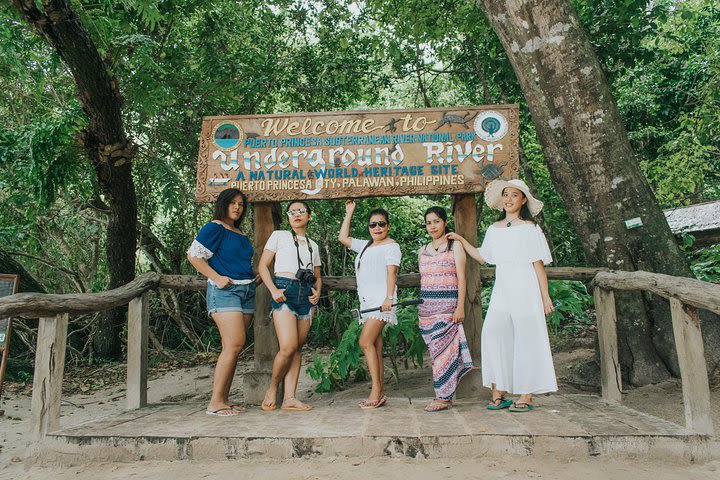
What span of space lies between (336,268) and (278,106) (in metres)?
3.42

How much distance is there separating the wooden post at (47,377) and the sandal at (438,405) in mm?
2484

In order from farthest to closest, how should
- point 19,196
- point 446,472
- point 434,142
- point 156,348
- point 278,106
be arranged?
1. point 278,106
2. point 156,348
3. point 19,196
4. point 434,142
5. point 446,472

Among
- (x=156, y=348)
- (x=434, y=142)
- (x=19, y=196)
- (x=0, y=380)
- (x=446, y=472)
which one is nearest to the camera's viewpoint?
(x=446, y=472)

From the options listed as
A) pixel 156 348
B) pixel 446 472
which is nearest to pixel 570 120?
pixel 446 472

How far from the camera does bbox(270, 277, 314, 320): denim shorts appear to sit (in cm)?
400

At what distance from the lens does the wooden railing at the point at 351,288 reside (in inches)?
125

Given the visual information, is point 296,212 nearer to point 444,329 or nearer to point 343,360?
point 444,329

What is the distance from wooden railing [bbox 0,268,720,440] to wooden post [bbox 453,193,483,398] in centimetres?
18

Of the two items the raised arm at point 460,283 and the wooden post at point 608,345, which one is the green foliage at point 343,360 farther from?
the wooden post at point 608,345

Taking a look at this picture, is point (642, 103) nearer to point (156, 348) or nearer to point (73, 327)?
point (156, 348)

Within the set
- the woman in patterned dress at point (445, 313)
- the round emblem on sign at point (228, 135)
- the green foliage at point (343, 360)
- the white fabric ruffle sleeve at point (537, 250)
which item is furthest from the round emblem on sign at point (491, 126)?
the green foliage at point (343, 360)

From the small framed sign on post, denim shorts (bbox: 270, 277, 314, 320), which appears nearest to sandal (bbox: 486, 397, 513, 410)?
denim shorts (bbox: 270, 277, 314, 320)

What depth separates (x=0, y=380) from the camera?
4.70 metres

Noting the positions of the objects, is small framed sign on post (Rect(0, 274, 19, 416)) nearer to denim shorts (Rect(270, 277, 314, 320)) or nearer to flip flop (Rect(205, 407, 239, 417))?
flip flop (Rect(205, 407, 239, 417))
